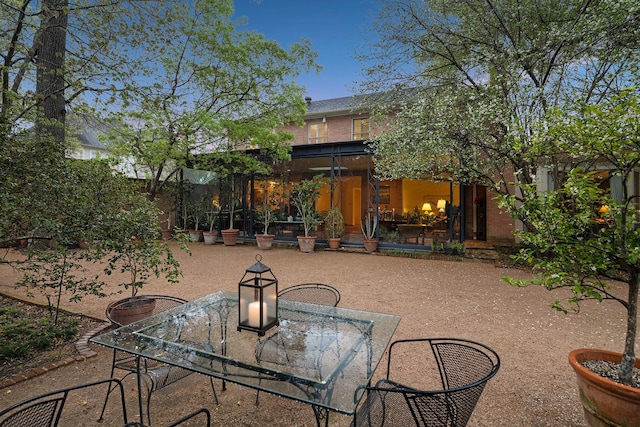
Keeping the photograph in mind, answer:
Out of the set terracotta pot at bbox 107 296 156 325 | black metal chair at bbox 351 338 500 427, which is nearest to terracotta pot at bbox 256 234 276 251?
terracotta pot at bbox 107 296 156 325

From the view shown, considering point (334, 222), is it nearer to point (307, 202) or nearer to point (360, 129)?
point (307, 202)

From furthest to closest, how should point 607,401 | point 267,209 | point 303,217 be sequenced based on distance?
point 267,209 < point 303,217 < point 607,401

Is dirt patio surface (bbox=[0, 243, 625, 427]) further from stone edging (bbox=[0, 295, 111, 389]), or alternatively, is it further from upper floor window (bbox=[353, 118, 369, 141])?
upper floor window (bbox=[353, 118, 369, 141])

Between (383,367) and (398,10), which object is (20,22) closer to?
(383,367)

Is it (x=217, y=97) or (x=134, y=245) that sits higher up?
(x=217, y=97)

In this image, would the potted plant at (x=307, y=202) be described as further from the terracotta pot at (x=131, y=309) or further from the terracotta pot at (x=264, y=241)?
the terracotta pot at (x=131, y=309)

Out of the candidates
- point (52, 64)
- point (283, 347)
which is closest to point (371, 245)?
point (283, 347)

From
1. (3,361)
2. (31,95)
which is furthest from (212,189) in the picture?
(3,361)

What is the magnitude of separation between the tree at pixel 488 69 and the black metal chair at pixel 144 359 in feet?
18.3

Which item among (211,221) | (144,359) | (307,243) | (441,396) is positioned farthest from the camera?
(211,221)

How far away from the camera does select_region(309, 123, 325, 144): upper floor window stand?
15141mm

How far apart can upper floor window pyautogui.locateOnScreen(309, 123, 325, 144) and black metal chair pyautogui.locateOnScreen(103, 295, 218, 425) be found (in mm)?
12573

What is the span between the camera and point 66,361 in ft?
10.1

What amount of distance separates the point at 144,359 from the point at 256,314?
128 centimetres
